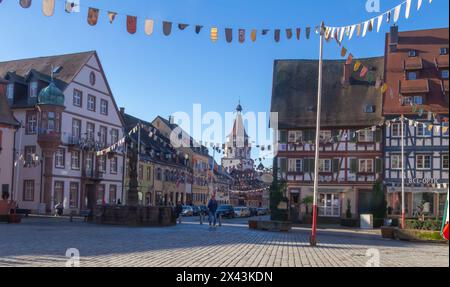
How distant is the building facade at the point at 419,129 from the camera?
4594cm

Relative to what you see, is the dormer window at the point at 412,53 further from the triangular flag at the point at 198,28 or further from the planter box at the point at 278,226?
the triangular flag at the point at 198,28

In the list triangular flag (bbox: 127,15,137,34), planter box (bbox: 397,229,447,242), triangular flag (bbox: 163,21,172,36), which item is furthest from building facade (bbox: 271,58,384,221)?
triangular flag (bbox: 127,15,137,34)

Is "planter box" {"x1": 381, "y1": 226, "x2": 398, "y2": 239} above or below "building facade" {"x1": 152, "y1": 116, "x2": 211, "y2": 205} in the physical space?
below

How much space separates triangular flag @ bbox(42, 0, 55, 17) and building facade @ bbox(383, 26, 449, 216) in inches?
1409

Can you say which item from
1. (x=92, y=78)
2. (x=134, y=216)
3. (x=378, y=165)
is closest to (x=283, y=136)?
(x=378, y=165)

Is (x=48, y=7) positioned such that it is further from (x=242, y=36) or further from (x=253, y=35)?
→ (x=253, y=35)

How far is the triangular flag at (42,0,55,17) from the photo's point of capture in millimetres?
14305

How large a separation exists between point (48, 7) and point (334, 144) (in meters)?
37.8

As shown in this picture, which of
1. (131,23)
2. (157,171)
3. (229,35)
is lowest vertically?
(157,171)

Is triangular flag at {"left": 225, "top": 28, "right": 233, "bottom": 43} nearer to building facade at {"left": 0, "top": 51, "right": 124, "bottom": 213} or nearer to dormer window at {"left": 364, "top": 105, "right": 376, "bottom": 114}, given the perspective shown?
building facade at {"left": 0, "top": 51, "right": 124, "bottom": 213}

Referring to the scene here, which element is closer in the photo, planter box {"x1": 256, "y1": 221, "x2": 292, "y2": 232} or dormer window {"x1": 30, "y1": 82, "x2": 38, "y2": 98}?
planter box {"x1": 256, "y1": 221, "x2": 292, "y2": 232}

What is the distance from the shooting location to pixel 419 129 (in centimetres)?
4659
